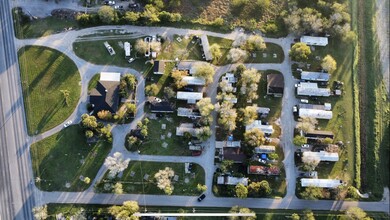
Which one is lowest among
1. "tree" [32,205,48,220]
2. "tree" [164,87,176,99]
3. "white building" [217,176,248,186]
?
"tree" [32,205,48,220]

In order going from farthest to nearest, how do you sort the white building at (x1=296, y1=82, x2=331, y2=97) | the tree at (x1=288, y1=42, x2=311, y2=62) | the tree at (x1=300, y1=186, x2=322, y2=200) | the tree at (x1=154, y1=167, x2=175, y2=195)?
1. the white building at (x1=296, y1=82, x2=331, y2=97)
2. the tree at (x1=288, y1=42, x2=311, y2=62)
3. the tree at (x1=300, y1=186, x2=322, y2=200)
4. the tree at (x1=154, y1=167, x2=175, y2=195)

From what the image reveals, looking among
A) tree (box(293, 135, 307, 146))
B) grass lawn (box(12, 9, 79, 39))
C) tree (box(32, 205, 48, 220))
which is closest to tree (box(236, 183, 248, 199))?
tree (box(293, 135, 307, 146))

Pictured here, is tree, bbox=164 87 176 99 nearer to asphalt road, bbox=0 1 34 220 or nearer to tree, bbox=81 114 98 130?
tree, bbox=81 114 98 130

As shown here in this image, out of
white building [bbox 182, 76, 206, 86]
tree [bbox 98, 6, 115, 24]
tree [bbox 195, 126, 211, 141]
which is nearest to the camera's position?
tree [bbox 195, 126, 211, 141]

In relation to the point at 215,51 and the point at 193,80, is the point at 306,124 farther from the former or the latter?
the point at 193,80

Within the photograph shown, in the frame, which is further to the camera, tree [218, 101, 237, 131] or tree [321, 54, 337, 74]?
tree [321, 54, 337, 74]

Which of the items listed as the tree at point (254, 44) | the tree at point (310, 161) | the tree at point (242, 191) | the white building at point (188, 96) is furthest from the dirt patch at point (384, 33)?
the white building at point (188, 96)

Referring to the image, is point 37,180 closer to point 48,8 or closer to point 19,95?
point 19,95
